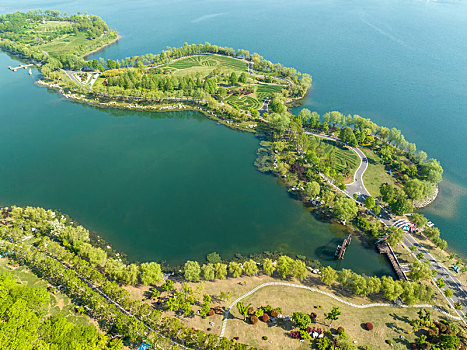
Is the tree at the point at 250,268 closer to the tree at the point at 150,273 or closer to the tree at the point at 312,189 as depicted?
the tree at the point at 150,273

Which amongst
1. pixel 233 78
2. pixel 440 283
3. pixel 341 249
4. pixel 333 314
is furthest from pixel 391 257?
pixel 233 78

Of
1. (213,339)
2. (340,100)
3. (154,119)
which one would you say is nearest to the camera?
(213,339)

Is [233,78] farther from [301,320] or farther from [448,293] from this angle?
[448,293]

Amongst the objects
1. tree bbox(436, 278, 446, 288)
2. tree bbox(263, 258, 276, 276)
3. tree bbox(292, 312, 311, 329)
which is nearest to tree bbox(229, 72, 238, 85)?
tree bbox(263, 258, 276, 276)

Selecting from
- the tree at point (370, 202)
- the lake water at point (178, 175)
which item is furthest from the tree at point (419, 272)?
the tree at point (370, 202)

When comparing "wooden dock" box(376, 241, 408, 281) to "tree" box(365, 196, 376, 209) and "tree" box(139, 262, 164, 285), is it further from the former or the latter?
"tree" box(139, 262, 164, 285)

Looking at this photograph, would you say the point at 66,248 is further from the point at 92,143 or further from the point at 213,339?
the point at 92,143

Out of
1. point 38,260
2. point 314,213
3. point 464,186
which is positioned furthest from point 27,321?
point 464,186
